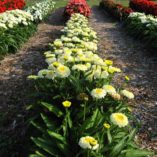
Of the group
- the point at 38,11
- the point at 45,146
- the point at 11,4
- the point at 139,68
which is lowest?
the point at 38,11

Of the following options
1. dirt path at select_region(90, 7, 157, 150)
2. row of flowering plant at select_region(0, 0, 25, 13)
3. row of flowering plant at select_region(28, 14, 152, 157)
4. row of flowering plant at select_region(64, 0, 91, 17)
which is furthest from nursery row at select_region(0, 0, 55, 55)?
row of flowering plant at select_region(64, 0, 91, 17)

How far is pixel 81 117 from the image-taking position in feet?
14.4

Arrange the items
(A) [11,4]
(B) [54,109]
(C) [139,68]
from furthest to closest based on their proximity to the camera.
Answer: (A) [11,4] → (C) [139,68] → (B) [54,109]

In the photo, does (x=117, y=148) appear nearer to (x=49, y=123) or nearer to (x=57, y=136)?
(x=57, y=136)

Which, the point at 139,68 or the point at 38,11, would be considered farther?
the point at 38,11

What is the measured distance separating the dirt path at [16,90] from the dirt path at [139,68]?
6.33ft

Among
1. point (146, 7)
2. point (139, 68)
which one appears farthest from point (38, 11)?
point (139, 68)

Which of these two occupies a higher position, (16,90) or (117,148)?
(117,148)

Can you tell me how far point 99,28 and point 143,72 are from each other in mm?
7675

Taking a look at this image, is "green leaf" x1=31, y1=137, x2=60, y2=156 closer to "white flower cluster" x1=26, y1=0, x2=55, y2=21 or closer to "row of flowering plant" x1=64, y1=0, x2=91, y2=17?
"white flower cluster" x1=26, y1=0, x2=55, y2=21

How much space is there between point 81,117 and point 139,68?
485 centimetres

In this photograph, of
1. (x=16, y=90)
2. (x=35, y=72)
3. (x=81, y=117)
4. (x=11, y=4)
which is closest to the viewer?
(x=81, y=117)

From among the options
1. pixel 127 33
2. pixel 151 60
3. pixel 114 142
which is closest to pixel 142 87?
pixel 151 60

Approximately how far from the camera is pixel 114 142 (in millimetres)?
3986
